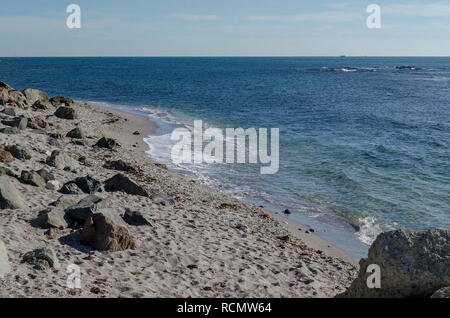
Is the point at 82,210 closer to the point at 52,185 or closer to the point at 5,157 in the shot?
the point at 52,185

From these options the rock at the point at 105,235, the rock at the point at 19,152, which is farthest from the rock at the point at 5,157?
the rock at the point at 105,235

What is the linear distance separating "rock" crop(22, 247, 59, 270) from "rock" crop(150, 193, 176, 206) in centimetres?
639

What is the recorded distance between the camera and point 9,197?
520 inches

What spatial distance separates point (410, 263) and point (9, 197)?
1063 centimetres

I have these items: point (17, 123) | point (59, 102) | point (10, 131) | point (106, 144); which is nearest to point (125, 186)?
point (10, 131)

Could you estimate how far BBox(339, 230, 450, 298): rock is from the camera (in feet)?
26.1

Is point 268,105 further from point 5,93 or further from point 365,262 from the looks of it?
point 365,262

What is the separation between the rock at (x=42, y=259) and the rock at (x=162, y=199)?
21.0 ft

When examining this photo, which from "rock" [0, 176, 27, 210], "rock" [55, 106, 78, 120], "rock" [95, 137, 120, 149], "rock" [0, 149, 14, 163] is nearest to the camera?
"rock" [0, 176, 27, 210]

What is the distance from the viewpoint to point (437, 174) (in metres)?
26.5

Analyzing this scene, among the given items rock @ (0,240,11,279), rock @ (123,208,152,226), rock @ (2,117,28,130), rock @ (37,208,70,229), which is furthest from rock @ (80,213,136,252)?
rock @ (2,117,28,130)

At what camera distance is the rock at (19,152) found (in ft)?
60.0

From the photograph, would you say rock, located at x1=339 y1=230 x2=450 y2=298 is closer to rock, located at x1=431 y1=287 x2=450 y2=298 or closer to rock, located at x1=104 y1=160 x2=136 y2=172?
rock, located at x1=431 y1=287 x2=450 y2=298

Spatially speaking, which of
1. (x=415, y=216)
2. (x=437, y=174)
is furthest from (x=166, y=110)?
(x=415, y=216)
